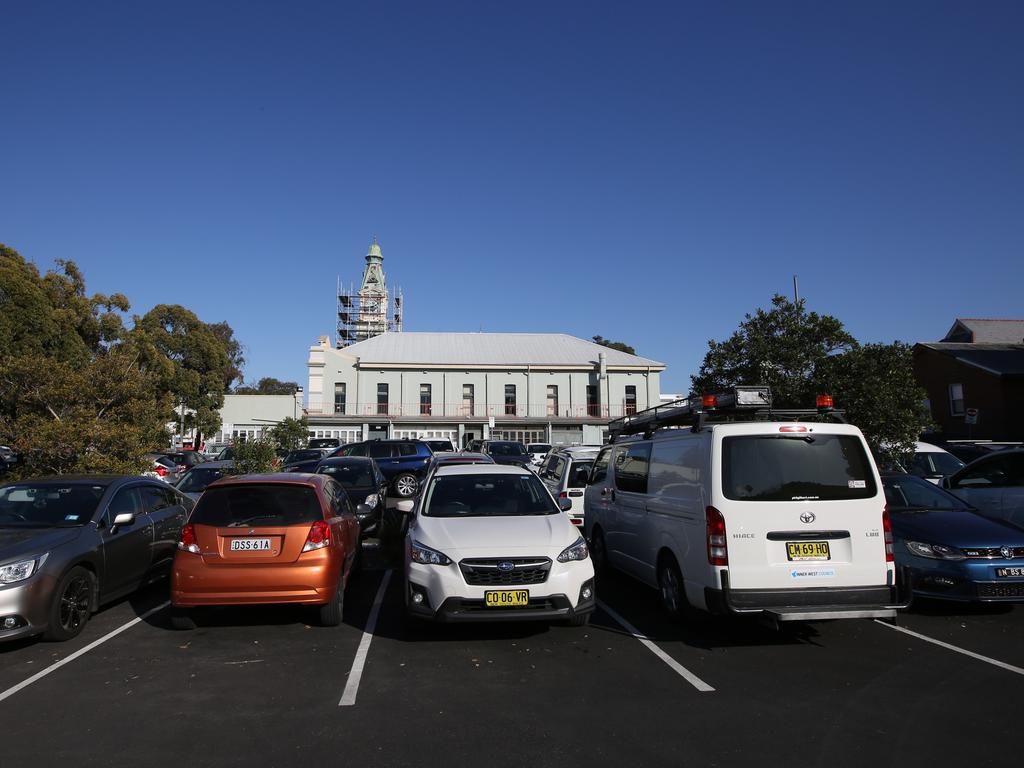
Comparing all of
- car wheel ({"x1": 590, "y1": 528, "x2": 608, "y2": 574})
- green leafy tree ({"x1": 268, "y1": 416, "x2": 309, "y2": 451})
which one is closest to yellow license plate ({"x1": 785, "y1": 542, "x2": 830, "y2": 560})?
car wheel ({"x1": 590, "y1": 528, "x2": 608, "y2": 574})

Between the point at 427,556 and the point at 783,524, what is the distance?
327 cm

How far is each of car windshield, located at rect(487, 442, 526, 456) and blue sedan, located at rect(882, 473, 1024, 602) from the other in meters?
20.4

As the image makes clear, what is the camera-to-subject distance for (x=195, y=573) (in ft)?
21.5

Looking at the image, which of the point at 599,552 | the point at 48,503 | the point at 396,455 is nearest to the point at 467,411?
the point at 396,455

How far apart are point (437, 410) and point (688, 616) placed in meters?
42.9

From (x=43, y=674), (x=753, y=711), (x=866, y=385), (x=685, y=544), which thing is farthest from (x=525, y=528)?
(x=866, y=385)

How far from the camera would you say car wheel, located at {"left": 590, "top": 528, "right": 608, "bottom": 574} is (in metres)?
9.62

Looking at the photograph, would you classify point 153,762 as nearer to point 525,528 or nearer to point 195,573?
point 195,573

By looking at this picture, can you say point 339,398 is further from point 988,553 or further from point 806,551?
point 806,551

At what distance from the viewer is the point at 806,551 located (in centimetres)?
602

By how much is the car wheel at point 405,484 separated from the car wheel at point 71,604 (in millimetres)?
10713

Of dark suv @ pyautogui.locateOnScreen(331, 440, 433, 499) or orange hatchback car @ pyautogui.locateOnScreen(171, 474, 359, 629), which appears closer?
orange hatchback car @ pyautogui.locateOnScreen(171, 474, 359, 629)

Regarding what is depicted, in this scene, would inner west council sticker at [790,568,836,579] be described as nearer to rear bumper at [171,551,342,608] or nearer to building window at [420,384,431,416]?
rear bumper at [171,551,342,608]

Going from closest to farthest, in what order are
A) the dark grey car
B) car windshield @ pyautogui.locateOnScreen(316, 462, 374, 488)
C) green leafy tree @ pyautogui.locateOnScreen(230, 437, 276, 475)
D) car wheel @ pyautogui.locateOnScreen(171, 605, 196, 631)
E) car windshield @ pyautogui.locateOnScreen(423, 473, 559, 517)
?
1. the dark grey car
2. car wheel @ pyautogui.locateOnScreen(171, 605, 196, 631)
3. car windshield @ pyautogui.locateOnScreen(423, 473, 559, 517)
4. car windshield @ pyautogui.locateOnScreen(316, 462, 374, 488)
5. green leafy tree @ pyautogui.locateOnScreen(230, 437, 276, 475)
